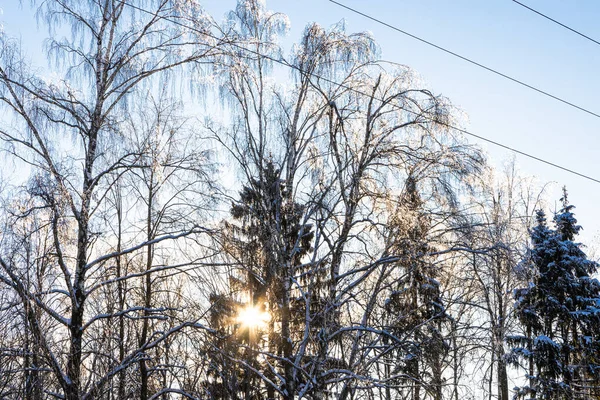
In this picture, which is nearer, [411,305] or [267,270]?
[267,270]

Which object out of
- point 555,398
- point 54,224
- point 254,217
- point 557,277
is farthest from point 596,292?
point 54,224

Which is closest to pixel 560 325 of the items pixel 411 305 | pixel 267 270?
pixel 411 305

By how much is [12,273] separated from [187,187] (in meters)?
3.41

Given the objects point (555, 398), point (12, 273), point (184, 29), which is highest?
point (184, 29)

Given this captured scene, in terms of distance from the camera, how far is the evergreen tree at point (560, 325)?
1717cm

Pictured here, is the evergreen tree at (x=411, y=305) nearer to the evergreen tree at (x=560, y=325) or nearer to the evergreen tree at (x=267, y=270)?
the evergreen tree at (x=267, y=270)

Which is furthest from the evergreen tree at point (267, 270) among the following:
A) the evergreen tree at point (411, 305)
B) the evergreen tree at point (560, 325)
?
the evergreen tree at point (560, 325)

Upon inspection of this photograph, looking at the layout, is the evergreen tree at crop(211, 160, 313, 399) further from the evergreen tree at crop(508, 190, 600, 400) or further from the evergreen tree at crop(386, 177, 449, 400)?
the evergreen tree at crop(508, 190, 600, 400)

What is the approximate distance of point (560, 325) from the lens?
1820 centimetres

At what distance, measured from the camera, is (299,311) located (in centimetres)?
1087

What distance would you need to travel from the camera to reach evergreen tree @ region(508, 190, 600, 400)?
1717 cm

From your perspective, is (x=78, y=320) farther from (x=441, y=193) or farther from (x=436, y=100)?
(x=436, y=100)

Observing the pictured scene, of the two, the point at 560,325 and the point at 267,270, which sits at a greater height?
the point at 560,325

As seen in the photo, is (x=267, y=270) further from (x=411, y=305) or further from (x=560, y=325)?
(x=560, y=325)
